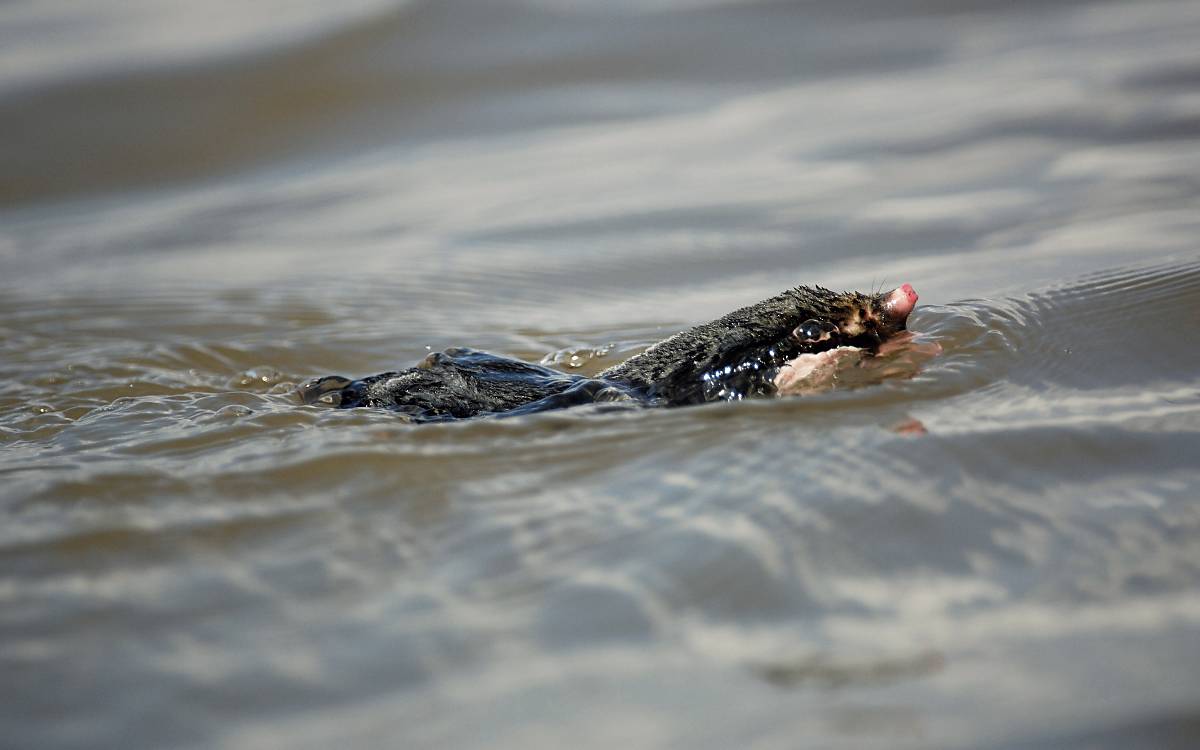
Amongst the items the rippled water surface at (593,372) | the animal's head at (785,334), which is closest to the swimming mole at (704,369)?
the animal's head at (785,334)

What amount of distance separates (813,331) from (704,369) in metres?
0.42

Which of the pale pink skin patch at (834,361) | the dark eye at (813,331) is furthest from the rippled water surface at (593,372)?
the dark eye at (813,331)

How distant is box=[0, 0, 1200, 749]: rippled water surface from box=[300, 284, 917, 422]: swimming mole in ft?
0.54

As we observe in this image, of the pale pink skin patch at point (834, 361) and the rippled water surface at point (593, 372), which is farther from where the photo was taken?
the pale pink skin patch at point (834, 361)

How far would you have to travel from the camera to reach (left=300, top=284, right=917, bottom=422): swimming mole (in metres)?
4.15

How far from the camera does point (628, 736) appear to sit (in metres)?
2.45

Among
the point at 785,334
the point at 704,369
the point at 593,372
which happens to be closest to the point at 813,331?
the point at 785,334

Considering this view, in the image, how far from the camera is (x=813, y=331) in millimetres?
4199

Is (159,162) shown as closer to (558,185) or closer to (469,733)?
(558,185)

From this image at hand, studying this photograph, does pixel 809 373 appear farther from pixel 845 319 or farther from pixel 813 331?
pixel 845 319

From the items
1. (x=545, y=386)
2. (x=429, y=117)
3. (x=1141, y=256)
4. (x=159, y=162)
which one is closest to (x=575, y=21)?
(x=429, y=117)

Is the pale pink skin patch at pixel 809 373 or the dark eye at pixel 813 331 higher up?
the dark eye at pixel 813 331

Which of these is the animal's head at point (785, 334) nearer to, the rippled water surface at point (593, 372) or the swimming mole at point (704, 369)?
the swimming mole at point (704, 369)

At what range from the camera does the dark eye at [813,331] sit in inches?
165
